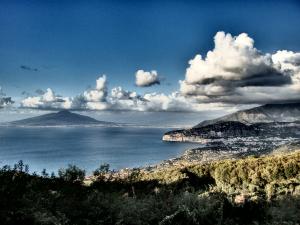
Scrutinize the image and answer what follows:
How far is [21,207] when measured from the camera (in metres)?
10.8

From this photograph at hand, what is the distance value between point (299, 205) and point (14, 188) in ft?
30.3

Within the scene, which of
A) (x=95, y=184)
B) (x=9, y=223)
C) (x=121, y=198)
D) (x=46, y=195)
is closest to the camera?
(x=9, y=223)

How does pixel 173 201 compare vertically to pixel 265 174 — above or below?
above

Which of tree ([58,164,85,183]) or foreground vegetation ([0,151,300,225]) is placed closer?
foreground vegetation ([0,151,300,225])

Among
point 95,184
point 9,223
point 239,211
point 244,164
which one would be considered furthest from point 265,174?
point 9,223

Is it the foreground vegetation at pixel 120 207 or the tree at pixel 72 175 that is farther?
the tree at pixel 72 175


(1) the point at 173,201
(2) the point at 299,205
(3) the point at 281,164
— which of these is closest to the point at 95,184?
(1) the point at 173,201

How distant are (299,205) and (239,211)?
246 centimetres

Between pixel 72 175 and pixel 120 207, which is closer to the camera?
pixel 120 207

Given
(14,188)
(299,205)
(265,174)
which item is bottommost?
(265,174)

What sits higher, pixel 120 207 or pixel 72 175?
pixel 72 175

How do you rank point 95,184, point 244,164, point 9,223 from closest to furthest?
point 9,223, point 95,184, point 244,164

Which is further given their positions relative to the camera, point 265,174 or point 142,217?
point 265,174

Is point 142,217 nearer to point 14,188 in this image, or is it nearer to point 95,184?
point 14,188
